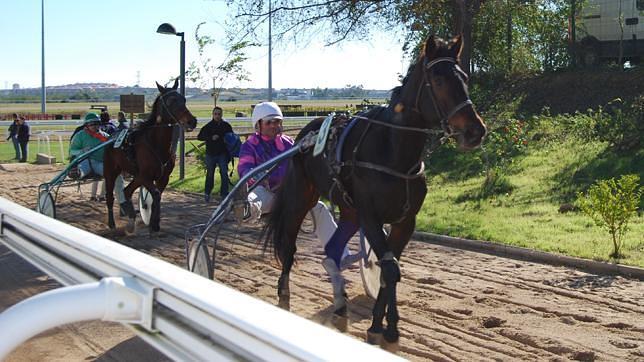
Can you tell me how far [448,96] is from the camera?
15.6 feet

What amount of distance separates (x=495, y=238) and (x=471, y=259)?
2.88 feet

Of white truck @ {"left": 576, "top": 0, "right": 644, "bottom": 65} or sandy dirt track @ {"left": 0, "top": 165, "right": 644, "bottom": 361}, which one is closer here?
sandy dirt track @ {"left": 0, "top": 165, "right": 644, "bottom": 361}

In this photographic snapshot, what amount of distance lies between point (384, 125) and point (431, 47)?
2.01 ft

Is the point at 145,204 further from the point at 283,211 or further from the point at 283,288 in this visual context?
the point at 283,288

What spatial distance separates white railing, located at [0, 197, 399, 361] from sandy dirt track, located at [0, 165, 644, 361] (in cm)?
266

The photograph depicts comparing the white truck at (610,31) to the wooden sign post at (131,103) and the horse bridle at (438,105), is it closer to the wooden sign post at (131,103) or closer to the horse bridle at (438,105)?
the wooden sign post at (131,103)

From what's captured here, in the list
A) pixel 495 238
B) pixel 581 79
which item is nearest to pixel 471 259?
pixel 495 238

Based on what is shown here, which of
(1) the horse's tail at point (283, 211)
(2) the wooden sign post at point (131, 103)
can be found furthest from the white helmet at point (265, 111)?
(2) the wooden sign post at point (131, 103)

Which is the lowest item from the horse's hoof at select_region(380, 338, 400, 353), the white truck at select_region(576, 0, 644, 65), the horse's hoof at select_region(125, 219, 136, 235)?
the horse's hoof at select_region(125, 219, 136, 235)

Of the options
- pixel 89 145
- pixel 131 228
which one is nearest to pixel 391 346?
pixel 131 228

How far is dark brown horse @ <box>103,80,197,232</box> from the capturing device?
991 cm

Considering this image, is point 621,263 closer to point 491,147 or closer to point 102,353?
point 102,353

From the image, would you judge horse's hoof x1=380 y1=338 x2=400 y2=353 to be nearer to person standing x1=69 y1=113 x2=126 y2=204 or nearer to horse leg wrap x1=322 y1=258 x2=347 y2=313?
horse leg wrap x1=322 y1=258 x2=347 y2=313

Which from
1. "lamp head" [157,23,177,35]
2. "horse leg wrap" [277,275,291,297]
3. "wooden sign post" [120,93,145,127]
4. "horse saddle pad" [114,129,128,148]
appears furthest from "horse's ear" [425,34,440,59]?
"wooden sign post" [120,93,145,127]
